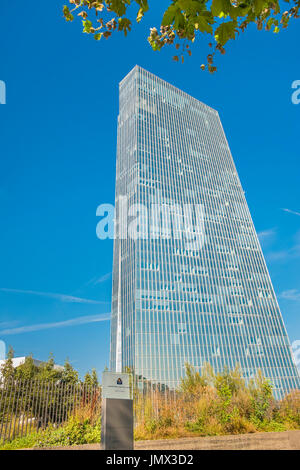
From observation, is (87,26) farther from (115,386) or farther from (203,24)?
(115,386)

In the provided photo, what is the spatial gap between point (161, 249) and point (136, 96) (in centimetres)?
4993

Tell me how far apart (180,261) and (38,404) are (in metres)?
69.4

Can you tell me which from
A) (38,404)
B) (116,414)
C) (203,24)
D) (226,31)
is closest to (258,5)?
(226,31)

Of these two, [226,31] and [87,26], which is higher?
[87,26]

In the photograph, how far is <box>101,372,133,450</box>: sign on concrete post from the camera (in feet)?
31.0

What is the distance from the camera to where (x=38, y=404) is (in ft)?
44.7

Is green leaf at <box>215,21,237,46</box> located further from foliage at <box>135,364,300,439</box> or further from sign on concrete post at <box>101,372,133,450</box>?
foliage at <box>135,364,300,439</box>

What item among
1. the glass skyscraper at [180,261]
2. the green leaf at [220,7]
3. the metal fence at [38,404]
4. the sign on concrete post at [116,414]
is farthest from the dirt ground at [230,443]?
the glass skyscraper at [180,261]

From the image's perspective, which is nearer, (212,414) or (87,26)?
(87,26)
